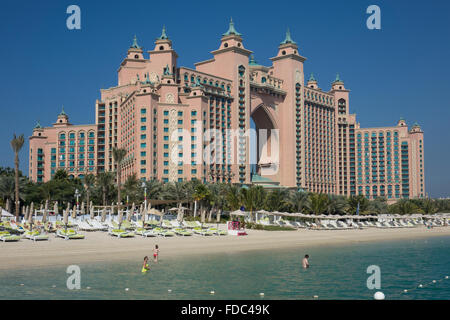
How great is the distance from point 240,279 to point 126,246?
625 inches

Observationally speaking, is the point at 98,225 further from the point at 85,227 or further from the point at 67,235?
the point at 67,235

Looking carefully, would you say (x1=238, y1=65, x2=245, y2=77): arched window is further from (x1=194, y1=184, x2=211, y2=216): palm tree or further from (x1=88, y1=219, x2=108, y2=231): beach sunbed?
(x1=88, y1=219, x2=108, y2=231): beach sunbed

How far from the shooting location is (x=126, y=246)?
1543 inches

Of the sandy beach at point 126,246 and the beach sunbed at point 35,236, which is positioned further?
the beach sunbed at point 35,236

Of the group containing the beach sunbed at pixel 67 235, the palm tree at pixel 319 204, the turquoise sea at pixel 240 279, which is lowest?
the turquoise sea at pixel 240 279

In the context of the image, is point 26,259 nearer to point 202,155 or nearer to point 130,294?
point 130,294

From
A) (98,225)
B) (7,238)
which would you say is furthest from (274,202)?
(7,238)

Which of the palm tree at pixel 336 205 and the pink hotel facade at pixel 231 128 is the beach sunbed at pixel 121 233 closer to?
the palm tree at pixel 336 205

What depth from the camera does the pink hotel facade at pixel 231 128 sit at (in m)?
106

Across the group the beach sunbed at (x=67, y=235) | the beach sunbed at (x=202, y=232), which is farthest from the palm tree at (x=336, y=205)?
the beach sunbed at (x=67, y=235)

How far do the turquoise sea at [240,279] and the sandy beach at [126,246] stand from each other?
2543 mm

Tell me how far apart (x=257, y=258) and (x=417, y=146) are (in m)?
138

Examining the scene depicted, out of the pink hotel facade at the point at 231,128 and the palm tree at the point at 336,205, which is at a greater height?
the pink hotel facade at the point at 231,128

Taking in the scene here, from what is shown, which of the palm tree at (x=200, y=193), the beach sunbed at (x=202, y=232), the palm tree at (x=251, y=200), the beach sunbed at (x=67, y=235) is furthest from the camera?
the palm tree at (x=200, y=193)
